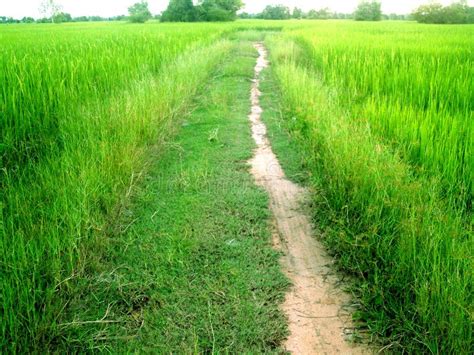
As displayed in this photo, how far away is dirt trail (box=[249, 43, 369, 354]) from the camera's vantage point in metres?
1.80

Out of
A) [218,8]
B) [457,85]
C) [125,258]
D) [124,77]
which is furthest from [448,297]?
[218,8]

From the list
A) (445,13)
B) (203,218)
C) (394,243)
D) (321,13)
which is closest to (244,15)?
(321,13)

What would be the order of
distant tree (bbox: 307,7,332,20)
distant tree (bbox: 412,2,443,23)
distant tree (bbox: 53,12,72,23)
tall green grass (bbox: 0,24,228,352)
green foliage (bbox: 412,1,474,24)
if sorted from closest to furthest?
tall green grass (bbox: 0,24,228,352) → green foliage (bbox: 412,1,474,24) → distant tree (bbox: 412,2,443,23) → distant tree (bbox: 53,12,72,23) → distant tree (bbox: 307,7,332,20)

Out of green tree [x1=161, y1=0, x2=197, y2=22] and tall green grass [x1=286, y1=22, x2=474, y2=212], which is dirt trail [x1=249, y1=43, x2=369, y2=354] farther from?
green tree [x1=161, y1=0, x2=197, y2=22]

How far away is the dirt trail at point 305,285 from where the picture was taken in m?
1.80

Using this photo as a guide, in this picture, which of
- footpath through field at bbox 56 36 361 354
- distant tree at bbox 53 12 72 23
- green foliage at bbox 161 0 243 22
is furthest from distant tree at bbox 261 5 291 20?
footpath through field at bbox 56 36 361 354

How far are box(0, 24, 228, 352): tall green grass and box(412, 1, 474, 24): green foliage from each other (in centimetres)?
4281

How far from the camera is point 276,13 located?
57.7 meters

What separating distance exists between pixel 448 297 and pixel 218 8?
133 ft

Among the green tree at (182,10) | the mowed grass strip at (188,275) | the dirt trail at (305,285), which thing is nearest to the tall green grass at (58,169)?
the mowed grass strip at (188,275)

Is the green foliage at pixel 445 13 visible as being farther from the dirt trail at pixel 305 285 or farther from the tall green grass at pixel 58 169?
the dirt trail at pixel 305 285

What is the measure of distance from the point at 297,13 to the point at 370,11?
11928 mm

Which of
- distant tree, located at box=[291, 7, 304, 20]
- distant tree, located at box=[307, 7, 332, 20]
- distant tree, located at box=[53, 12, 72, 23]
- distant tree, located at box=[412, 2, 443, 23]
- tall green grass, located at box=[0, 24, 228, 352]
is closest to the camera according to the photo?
tall green grass, located at box=[0, 24, 228, 352]

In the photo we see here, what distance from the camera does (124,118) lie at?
148 inches
